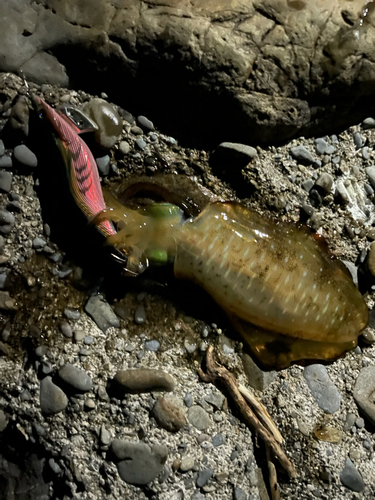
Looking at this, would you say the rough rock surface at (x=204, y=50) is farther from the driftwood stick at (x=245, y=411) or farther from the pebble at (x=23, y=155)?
the driftwood stick at (x=245, y=411)

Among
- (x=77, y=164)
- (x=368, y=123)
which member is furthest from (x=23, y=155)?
(x=368, y=123)

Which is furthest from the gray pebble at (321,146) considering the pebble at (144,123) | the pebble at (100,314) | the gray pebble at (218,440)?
the gray pebble at (218,440)

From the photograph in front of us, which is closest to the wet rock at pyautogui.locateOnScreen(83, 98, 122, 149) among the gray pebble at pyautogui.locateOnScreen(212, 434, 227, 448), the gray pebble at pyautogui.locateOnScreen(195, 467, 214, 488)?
the gray pebble at pyautogui.locateOnScreen(212, 434, 227, 448)

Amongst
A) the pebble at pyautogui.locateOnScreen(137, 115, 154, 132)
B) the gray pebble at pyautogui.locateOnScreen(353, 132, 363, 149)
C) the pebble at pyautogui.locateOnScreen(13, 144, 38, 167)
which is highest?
the gray pebble at pyautogui.locateOnScreen(353, 132, 363, 149)

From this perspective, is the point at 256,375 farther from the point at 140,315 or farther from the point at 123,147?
the point at 123,147

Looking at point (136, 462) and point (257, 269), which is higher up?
point (257, 269)

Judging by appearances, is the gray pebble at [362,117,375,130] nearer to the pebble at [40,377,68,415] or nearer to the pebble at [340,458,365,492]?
the pebble at [340,458,365,492]
